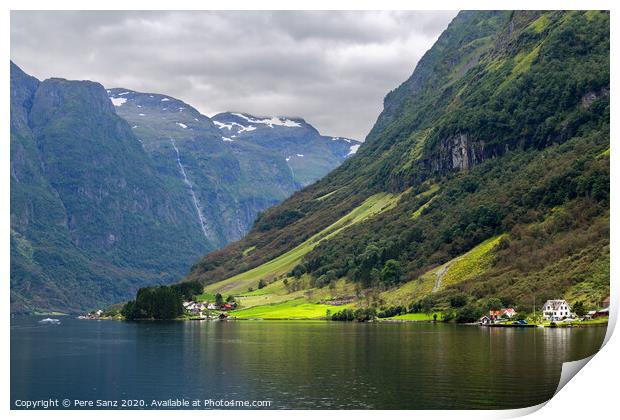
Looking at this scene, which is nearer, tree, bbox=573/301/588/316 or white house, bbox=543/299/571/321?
tree, bbox=573/301/588/316

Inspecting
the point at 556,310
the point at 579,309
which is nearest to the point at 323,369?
the point at 579,309

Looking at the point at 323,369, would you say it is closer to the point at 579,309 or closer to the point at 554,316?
the point at 579,309

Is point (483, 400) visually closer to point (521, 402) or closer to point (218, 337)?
point (521, 402)

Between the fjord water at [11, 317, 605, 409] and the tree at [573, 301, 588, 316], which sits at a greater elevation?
the tree at [573, 301, 588, 316]

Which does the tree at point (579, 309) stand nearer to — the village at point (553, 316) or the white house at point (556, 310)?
the village at point (553, 316)

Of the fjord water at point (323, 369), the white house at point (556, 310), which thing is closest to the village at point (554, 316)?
the white house at point (556, 310)

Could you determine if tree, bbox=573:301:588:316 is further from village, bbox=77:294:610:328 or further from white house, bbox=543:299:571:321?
white house, bbox=543:299:571:321

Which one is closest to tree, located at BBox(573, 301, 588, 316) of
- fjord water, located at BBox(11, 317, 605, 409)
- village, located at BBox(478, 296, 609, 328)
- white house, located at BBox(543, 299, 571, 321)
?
village, located at BBox(478, 296, 609, 328)
